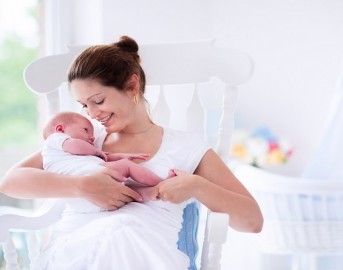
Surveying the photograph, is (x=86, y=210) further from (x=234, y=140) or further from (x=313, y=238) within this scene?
(x=234, y=140)

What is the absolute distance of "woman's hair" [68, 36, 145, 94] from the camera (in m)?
1.47

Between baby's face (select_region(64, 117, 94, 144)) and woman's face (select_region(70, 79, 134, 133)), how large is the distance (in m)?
0.06

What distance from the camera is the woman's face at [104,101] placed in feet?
4.85

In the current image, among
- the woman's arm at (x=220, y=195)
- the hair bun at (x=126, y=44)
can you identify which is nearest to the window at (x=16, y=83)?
the hair bun at (x=126, y=44)

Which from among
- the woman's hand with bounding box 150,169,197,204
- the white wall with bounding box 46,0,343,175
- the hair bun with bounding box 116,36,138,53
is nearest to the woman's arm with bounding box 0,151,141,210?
the woman's hand with bounding box 150,169,197,204

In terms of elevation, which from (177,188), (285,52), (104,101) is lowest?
(285,52)

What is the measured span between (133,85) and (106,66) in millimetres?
97

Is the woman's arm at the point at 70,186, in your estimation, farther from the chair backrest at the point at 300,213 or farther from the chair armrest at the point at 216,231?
the chair backrest at the point at 300,213

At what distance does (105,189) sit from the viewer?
4.54 ft

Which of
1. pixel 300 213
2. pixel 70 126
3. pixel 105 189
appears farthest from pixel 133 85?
pixel 300 213

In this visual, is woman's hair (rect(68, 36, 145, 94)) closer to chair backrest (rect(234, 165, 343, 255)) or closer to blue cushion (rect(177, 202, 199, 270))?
blue cushion (rect(177, 202, 199, 270))

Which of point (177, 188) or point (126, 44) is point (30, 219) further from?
point (126, 44)

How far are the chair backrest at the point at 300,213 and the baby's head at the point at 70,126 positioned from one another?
0.88m

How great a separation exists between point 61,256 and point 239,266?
149 cm
